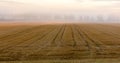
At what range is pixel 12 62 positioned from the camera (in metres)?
16.4

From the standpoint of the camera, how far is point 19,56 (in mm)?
19516

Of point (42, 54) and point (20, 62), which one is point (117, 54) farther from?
point (20, 62)

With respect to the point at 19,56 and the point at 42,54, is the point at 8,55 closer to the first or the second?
the point at 19,56

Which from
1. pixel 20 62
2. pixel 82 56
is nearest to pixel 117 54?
pixel 82 56

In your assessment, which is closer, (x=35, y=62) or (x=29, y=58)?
(x=35, y=62)

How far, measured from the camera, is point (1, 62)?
16625 mm

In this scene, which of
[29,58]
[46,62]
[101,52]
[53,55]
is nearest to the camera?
[46,62]

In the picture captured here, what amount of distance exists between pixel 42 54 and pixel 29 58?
2.04 metres

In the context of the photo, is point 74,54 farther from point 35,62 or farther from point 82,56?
point 35,62

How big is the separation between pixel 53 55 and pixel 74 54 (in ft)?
6.13

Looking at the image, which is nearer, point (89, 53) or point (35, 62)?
point (35, 62)

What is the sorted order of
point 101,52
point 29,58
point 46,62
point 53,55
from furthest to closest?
point 101,52 → point 53,55 → point 29,58 → point 46,62

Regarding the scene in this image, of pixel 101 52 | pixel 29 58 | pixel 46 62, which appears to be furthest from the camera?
pixel 101 52

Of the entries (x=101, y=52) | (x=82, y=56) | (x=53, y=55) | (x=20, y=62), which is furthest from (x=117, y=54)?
(x=20, y=62)
